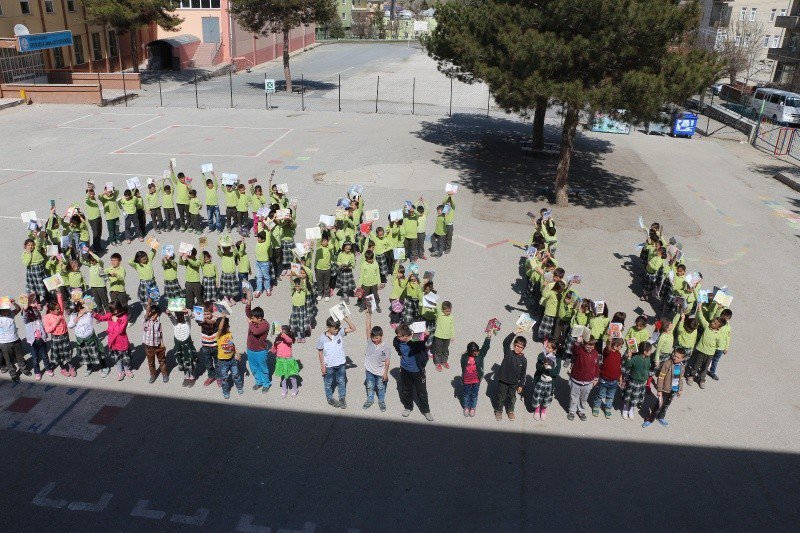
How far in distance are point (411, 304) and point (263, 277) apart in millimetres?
3503

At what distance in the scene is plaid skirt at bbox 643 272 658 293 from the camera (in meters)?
13.1

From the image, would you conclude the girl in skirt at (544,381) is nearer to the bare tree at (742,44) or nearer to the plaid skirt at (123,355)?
the plaid skirt at (123,355)

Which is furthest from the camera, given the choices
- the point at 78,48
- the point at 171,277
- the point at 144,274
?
the point at 78,48

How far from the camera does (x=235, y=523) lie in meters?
7.31

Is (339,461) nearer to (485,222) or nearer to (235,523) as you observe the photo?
(235,523)

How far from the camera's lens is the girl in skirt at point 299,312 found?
35.4 ft

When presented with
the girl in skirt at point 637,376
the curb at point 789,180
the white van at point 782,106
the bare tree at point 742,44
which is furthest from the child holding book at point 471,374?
the bare tree at point 742,44

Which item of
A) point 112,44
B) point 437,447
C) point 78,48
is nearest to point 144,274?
point 437,447

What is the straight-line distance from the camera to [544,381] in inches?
358

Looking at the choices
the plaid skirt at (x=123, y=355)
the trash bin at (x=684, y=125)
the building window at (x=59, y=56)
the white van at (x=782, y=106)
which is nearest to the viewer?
the plaid skirt at (x=123, y=355)

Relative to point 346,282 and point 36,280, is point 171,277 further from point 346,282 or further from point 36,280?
point 346,282

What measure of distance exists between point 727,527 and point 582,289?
7.02m

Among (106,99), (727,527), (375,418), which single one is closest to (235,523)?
(375,418)

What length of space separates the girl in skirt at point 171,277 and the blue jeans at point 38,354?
2.56 m
